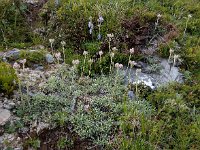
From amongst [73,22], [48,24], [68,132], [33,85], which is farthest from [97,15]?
[68,132]

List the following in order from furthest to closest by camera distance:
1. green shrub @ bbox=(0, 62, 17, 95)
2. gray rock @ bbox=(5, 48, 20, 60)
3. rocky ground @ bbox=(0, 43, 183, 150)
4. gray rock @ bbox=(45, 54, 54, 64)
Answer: gray rock @ bbox=(45, 54, 54, 64) < gray rock @ bbox=(5, 48, 20, 60) < green shrub @ bbox=(0, 62, 17, 95) < rocky ground @ bbox=(0, 43, 183, 150)

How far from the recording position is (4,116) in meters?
5.57

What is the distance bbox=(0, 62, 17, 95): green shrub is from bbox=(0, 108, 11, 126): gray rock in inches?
13.4

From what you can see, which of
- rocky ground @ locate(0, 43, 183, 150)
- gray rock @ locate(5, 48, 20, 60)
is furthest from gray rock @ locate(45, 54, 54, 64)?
gray rock @ locate(5, 48, 20, 60)

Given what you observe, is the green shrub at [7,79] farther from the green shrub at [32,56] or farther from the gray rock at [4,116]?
the green shrub at [32,56]

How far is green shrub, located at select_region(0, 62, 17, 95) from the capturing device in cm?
585

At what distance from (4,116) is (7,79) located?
0.61 meters

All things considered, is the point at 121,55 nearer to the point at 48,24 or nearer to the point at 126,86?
the point at 126,86

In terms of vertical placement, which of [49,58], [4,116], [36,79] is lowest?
[4,116]

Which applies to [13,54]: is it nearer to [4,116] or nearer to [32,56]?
[32,56]

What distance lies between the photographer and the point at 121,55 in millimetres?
6945

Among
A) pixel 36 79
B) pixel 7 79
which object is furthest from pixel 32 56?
pixel 7 79

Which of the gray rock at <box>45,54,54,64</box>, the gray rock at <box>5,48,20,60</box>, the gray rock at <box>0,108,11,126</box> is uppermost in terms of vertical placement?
the gray rock at <box>5,48,20,60</box>

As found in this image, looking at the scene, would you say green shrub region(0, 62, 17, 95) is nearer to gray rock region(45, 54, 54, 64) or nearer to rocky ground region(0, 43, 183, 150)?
rocky ground region(0, 43, 183, 150)
